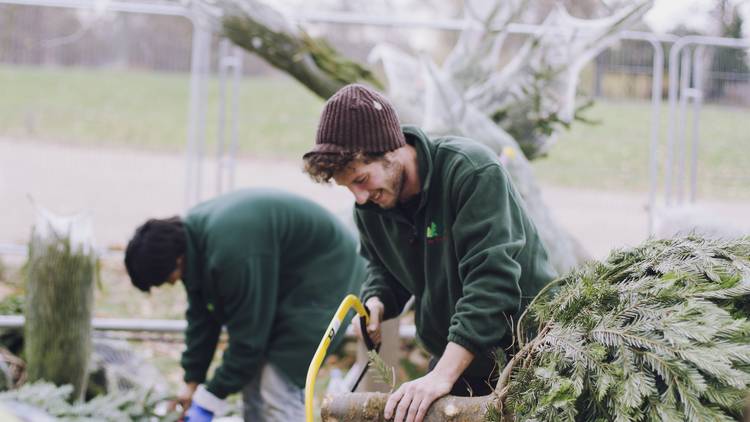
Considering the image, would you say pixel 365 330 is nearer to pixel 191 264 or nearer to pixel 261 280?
pixel 261 280

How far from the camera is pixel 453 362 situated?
6.68 feet

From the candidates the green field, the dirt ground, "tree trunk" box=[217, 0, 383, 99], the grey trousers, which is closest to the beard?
the grey trousers

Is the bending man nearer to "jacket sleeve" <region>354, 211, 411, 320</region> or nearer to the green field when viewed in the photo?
"jacket sleeve" <region>354, 211, 411, 320</region>

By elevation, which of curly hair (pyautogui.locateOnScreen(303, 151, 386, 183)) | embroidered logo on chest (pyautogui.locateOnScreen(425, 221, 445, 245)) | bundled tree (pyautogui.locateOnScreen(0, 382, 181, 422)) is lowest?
bundled tree (pyautogui.locateOnScreen(0, 382, 181, 422))

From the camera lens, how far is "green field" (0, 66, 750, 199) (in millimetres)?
6617

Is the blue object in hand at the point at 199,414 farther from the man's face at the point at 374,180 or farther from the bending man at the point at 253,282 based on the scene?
the man's face at the point at 374,180

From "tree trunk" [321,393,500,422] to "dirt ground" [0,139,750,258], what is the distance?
181 inches

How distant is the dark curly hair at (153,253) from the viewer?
3.28 meters

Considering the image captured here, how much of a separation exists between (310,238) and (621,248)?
78.0 inches

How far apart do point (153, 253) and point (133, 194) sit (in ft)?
14.5

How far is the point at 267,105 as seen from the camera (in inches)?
265

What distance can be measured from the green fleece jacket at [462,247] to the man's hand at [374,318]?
0.11 m

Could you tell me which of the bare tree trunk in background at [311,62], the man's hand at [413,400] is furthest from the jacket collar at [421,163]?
the bare tree trunk in background at [311,62]

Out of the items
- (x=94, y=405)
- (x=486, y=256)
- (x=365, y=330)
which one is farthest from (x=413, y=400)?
(x=94, y=405)
